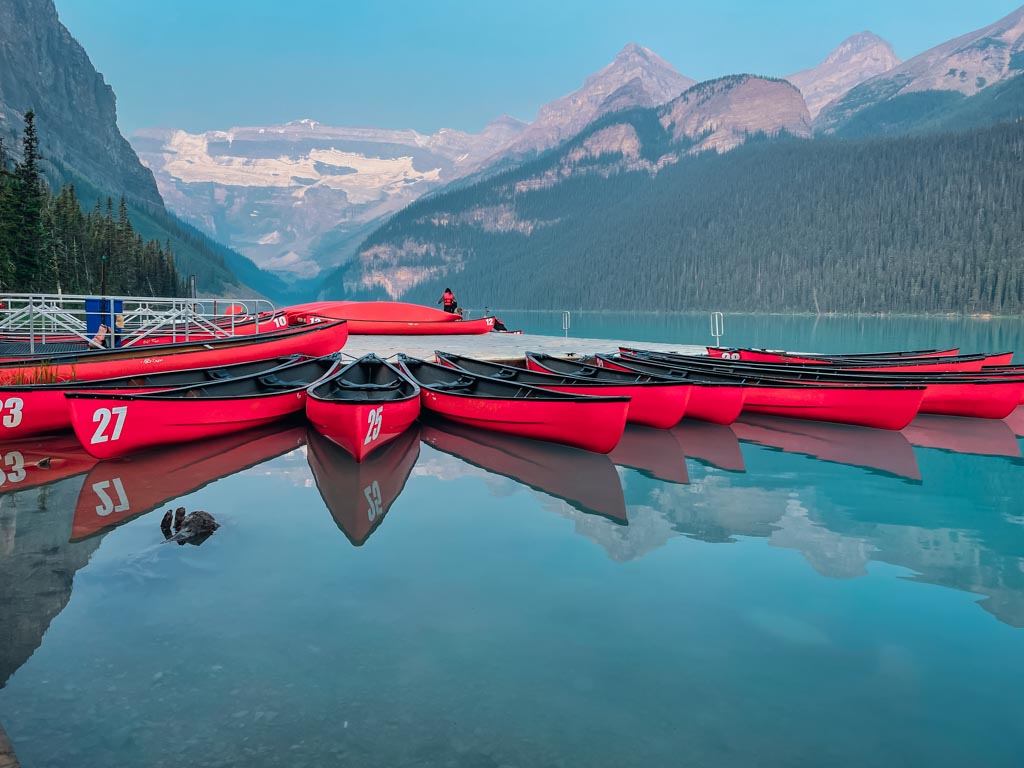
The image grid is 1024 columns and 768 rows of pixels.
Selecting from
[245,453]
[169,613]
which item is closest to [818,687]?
[169,613]

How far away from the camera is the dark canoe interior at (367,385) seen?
1370 cm

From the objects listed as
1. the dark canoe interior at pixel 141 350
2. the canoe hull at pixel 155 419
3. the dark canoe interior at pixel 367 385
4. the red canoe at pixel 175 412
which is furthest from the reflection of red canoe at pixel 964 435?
the dark canoe interior at pixel 141 350

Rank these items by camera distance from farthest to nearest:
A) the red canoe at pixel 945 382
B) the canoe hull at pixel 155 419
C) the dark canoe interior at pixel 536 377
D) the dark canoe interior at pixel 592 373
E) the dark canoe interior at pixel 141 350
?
the red canoe at pixel 945 382
the dark canoe interior at pixel 592 373
the dark canoe interior at pixel 536 377
the dark canoe interior at pixel 141 350
the canoe hull at pixel 155 419

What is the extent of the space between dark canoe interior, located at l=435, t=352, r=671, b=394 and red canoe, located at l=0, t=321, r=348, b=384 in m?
5.15

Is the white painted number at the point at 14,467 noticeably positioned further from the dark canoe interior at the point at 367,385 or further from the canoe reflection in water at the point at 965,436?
the canoe reflection in water at the point at 965,436

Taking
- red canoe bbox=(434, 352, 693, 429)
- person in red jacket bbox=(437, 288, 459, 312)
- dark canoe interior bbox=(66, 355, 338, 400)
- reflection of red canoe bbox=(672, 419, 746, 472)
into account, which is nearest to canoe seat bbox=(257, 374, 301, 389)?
dark canoe interior bbox=(66, 355, 338, 400)

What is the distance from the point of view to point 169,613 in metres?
6.05

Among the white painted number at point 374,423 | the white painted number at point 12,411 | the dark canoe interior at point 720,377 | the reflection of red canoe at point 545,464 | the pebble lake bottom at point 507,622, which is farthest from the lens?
the dark canoe interior at point 720,377

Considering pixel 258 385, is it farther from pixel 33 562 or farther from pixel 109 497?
pixel 33 562

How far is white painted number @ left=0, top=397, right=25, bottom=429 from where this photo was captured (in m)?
12.2

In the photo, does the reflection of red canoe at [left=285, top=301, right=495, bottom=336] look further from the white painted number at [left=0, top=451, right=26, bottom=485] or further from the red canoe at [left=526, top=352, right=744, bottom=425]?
the white painted number at [left=0, top=451, right=26, bottom=485]

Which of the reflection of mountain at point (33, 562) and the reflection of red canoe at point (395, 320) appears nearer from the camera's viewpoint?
the reflection of mountain at point (33, 562)

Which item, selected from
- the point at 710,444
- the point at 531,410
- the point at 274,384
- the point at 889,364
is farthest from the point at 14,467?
the point at 889,364

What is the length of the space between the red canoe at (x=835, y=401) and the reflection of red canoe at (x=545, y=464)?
4912 millimetres
